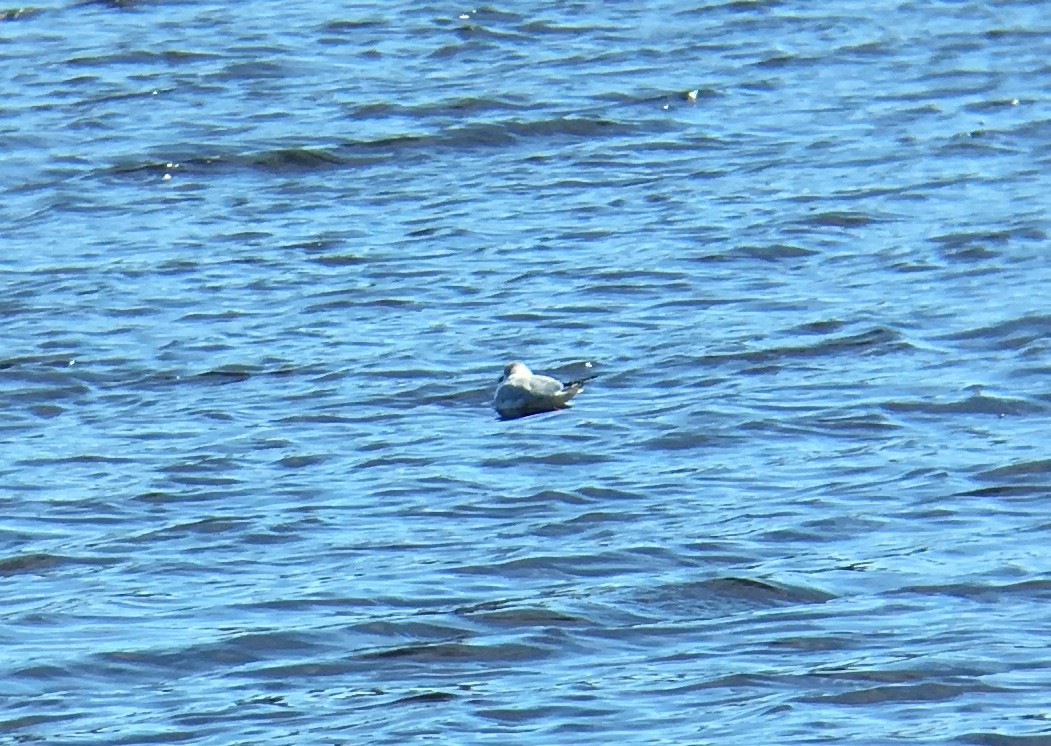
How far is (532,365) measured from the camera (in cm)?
1152

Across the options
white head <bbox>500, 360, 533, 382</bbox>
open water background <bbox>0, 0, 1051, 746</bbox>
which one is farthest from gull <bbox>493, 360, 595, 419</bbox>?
open water background <bbox>0, 0, 1051, 746</bbox>

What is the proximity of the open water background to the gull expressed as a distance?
0.36 ft

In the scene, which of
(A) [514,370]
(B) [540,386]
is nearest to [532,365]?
(A) [514,370]

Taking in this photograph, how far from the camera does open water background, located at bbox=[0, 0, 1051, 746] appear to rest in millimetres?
7398

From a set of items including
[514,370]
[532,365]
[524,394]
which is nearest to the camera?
[524,394]

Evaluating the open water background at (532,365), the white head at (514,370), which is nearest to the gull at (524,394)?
the white head at (514,370)

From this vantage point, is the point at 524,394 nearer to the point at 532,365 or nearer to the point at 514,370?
the point at 514,370

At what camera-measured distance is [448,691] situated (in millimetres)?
7254

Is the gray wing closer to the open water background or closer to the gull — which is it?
the gull

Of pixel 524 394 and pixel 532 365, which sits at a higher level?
pixel 524 394

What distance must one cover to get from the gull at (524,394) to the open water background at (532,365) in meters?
0.11

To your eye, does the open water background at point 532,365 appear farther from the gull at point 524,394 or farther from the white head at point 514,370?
the white head at point 514,370

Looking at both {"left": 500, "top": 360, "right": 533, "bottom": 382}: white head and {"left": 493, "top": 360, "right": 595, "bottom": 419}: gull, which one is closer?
{"left": 493, "top": 360, "right": 595, "bottom": 419}: gull

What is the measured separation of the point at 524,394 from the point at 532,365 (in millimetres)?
1071
